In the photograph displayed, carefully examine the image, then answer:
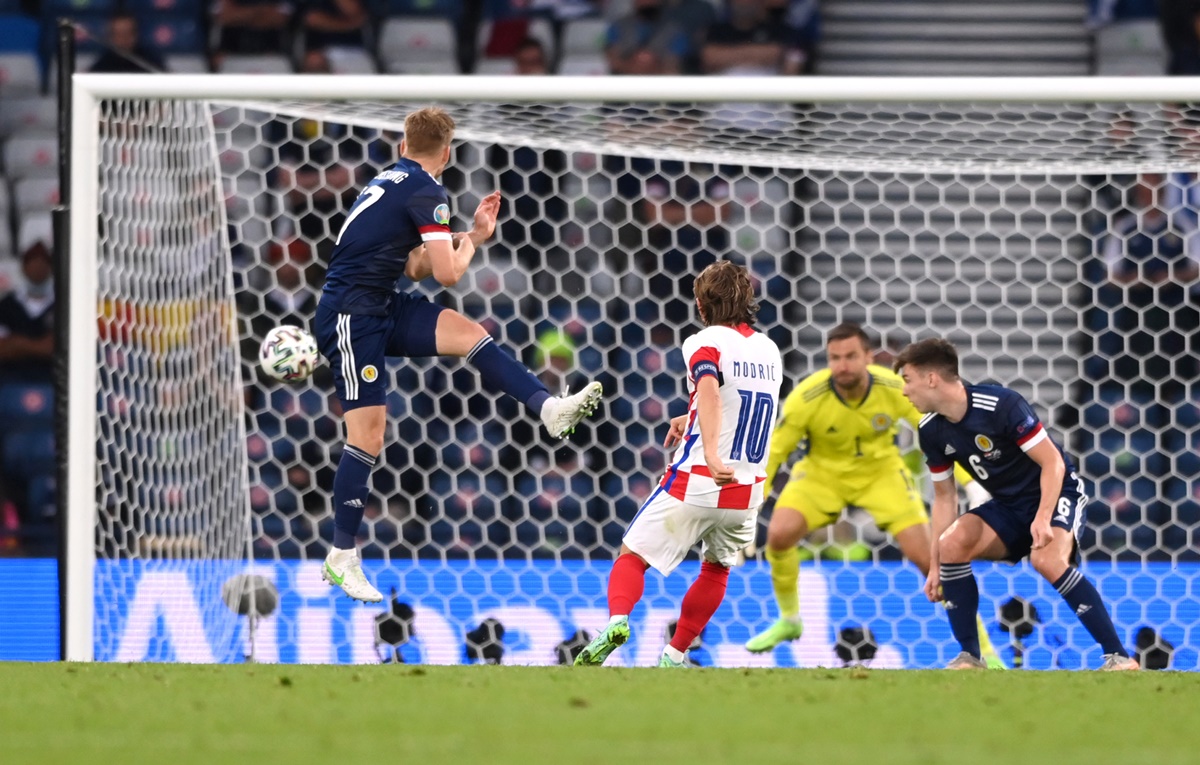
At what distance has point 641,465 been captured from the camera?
8164mm

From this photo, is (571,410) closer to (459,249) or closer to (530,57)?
(459,249)

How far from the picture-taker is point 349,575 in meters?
5.39

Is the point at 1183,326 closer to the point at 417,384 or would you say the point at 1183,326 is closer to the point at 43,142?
the point at 417,384

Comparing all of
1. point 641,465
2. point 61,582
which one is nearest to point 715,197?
point 641,465

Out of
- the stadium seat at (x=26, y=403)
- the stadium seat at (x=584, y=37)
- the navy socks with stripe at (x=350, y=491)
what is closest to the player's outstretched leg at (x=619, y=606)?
the navy socks with stripe at (x=350, y=491)

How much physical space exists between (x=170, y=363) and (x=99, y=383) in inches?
13.3

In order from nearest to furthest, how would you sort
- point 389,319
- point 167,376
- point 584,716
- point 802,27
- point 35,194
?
point 584,716 → point 389,319 → point 167,376 → point 35,194 → point 802,27

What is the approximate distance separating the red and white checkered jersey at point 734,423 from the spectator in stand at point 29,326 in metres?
5.59

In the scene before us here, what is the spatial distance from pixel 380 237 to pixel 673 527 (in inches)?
55.7

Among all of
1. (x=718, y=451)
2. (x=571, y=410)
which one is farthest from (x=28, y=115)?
(x=718, y=451)

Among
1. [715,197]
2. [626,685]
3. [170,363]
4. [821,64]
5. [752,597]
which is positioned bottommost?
[752,597]

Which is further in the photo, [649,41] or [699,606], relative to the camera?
[649,41]

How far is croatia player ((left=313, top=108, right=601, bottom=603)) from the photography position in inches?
206

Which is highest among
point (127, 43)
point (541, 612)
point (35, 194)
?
point (127, 43)
